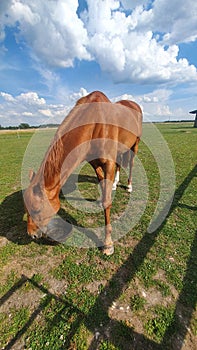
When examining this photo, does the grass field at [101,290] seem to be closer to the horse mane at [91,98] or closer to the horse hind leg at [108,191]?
the horse hind leg at [108,191]

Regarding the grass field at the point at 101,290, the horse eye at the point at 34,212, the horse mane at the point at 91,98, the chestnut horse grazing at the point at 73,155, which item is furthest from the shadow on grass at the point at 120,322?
the horse mane at the point at 91,98

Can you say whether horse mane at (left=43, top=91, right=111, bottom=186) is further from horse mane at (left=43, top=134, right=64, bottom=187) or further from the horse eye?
the horse eye

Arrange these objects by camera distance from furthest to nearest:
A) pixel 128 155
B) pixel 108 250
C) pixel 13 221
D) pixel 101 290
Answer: pixel 128 155
pixel 13 221
pixel 108 250
pixel 101 290

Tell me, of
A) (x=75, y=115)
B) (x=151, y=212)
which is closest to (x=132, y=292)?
(x=151, y=212)

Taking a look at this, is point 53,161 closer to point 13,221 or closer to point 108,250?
point 108,250

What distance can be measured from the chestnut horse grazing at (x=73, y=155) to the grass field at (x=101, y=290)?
0.53m

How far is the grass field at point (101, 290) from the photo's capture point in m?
1.95

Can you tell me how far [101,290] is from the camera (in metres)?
2.48

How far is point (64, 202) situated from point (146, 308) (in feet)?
11.0

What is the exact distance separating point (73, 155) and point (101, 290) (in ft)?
6.40

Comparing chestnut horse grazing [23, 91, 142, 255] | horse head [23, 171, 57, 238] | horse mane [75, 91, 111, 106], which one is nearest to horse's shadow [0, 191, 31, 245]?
chestnut horse grazing [23, 91, 142, 255]

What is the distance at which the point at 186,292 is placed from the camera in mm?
2434

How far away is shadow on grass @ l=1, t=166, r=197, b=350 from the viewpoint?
1.89 meters

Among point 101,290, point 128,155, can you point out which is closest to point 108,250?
point 101,290
